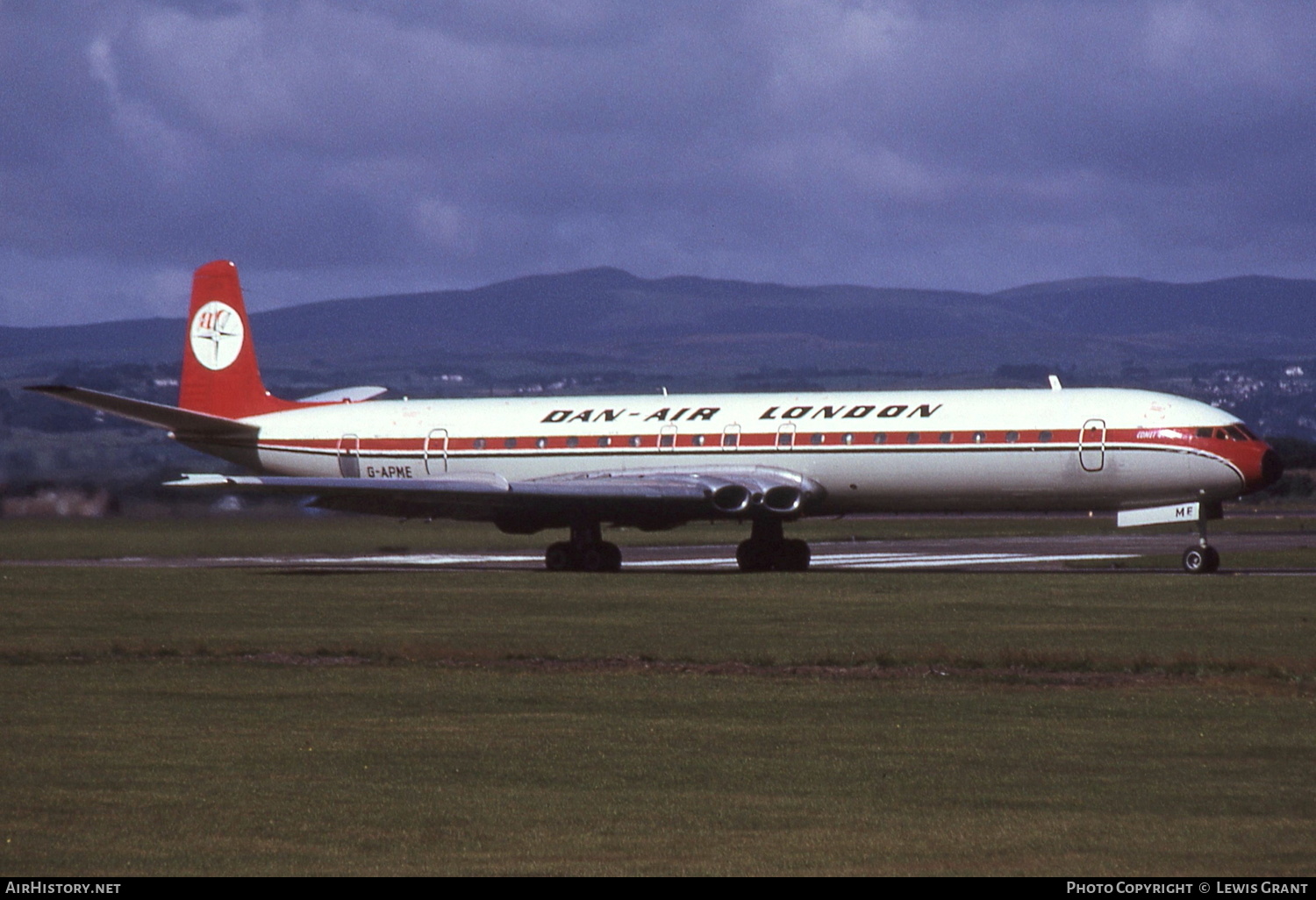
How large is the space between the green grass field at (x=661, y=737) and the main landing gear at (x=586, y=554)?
9264mm

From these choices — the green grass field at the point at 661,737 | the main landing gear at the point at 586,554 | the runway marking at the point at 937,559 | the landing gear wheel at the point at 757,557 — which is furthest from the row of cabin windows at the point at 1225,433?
the main landing gear at the point at 586,554

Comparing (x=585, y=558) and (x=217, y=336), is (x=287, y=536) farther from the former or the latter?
(x=585, y=558)

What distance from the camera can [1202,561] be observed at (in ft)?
111

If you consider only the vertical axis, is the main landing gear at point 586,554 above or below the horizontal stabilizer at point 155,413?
below

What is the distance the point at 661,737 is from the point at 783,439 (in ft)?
73.6

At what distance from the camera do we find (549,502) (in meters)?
35.8

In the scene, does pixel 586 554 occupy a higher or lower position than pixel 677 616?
higher

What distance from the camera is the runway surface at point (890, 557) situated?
38.2 meters

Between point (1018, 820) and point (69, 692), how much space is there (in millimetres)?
9280

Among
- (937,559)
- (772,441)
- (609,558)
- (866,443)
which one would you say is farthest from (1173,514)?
(609,558)

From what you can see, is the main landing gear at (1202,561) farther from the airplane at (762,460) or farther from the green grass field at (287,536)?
the green grass field at (287,536)

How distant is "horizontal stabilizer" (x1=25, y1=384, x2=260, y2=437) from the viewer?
35969mm

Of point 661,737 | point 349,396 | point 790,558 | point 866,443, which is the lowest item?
point 661,737

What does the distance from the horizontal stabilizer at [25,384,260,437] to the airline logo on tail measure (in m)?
1.28
